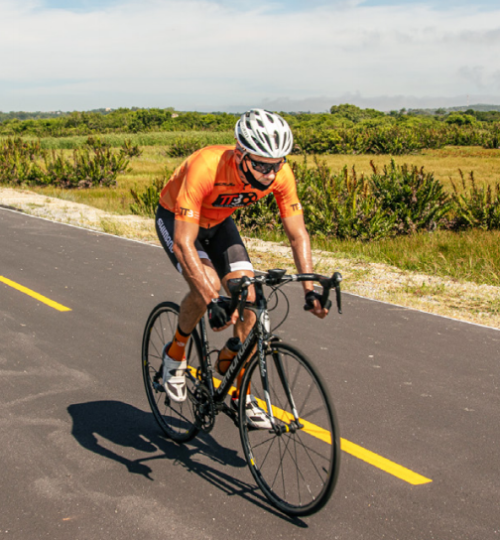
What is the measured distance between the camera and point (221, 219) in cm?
438

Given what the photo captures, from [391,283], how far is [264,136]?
20.7 feet

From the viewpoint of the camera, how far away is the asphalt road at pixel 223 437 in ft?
11.6

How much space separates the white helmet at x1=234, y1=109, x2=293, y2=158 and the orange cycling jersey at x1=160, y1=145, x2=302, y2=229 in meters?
0.35

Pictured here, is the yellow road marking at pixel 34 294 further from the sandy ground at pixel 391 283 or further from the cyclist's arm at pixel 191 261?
the cyclist's arm at pixel 191 261

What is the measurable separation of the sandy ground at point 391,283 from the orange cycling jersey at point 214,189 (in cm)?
432

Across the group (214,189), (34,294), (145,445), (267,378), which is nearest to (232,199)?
(214,189)

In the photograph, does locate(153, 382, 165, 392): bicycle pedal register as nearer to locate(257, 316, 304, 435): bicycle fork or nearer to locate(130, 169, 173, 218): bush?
locate(257, 316, 304, 435): bicycle fork

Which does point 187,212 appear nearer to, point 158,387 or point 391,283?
point 158,387

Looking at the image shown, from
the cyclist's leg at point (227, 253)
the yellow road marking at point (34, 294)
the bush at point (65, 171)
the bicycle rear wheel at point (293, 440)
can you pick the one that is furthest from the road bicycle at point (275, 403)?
the bush at point (65, 171)

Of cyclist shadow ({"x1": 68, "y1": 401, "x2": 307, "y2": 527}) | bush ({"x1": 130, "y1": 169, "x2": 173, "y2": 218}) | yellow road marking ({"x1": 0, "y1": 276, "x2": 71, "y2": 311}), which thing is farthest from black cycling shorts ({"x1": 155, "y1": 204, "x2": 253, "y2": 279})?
bush ({"x1": 130, "y1": 169, "x2": 173, "y2": 218})

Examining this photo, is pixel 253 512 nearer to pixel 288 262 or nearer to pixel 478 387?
pixel 478 387

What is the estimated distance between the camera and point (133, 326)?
7.22 metres

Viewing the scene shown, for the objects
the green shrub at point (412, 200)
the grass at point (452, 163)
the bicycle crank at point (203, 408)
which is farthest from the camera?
the grass at point (452, 163)

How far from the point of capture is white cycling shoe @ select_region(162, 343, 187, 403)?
14.1 ft
